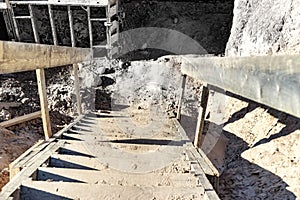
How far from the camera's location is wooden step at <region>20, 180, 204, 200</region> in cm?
161

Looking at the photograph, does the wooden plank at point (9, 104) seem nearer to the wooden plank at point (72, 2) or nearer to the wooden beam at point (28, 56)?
the wooden plank at point (72, 2)

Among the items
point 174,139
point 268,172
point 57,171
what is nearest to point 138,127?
point 174,139

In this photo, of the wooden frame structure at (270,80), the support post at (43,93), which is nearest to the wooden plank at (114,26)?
the support post at (43,93)

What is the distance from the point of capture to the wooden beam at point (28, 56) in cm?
130

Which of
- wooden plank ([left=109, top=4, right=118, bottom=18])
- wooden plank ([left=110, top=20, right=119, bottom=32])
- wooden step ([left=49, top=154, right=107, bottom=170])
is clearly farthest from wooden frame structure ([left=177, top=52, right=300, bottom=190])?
wooden plank ([left=110, top=20, right=119, bottom=32])

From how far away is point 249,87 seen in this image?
1.08 meters

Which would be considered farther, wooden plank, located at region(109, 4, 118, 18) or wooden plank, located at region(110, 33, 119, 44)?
wooden plank, located at region(110, 33, 119, 44)

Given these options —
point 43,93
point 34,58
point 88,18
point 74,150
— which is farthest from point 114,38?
point 34,58

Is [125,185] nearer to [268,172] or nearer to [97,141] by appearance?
[97,141]

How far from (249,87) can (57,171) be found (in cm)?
129

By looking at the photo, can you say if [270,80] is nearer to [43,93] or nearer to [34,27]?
[43,93]

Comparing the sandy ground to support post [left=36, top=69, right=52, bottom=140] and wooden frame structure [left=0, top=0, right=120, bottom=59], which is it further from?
wooden frame structure [left=0, top=0, right=120, bottom=59]

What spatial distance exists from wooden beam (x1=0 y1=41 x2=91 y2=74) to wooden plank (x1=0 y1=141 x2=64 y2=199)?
591 millimetres

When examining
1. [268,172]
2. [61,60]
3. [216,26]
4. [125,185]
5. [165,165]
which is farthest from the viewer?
[216,26]
